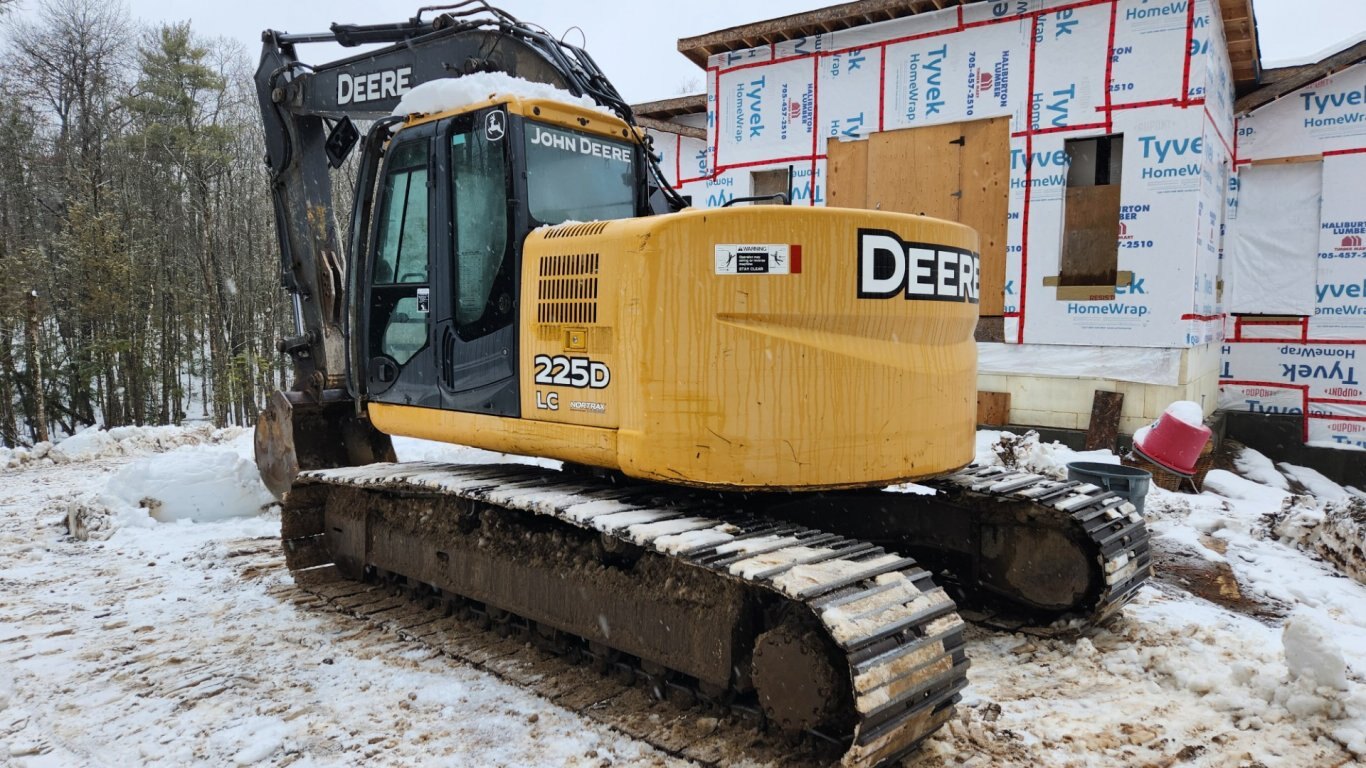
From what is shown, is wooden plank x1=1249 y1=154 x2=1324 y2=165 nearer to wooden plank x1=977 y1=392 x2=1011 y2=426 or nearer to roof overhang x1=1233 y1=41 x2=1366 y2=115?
roof overhang x1=1233 y1=41 x2=1366 y2=115

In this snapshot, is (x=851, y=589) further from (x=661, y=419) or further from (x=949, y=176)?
(x=949, y=176)

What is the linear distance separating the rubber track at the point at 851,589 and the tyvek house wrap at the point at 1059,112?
24.6 ft

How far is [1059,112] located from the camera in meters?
9.90

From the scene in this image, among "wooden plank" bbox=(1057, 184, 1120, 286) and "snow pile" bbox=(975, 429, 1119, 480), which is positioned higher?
"wooden plank" bbox=(1057, 184, 1120, 286)

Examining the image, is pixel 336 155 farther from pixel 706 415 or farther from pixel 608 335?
pixel 706 415

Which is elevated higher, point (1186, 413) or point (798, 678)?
point (1186, 413)

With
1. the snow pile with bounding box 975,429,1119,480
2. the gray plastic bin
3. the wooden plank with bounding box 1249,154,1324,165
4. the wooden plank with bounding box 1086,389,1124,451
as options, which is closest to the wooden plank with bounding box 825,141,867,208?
the wooden plank with bounding box 1086,389,1124,451

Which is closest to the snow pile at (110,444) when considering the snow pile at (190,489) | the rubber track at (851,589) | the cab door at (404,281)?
the snow pile at (190,489)

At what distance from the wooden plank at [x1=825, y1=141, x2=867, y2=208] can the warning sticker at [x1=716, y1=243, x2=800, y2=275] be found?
8326 mm

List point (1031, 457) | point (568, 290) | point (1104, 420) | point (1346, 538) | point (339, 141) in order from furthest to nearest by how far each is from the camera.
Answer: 1. point (1104, 420)
2. point (1031, 457)
3. point (339, 141)
4. point (1346, 538)
5. point (568, 290)

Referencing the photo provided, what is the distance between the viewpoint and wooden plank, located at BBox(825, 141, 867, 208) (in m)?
11.3

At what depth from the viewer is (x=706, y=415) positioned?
3.35 metres

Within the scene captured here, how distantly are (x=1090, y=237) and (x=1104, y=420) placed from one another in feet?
6.88

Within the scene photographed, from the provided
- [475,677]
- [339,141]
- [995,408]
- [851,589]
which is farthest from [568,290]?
[995,408]
